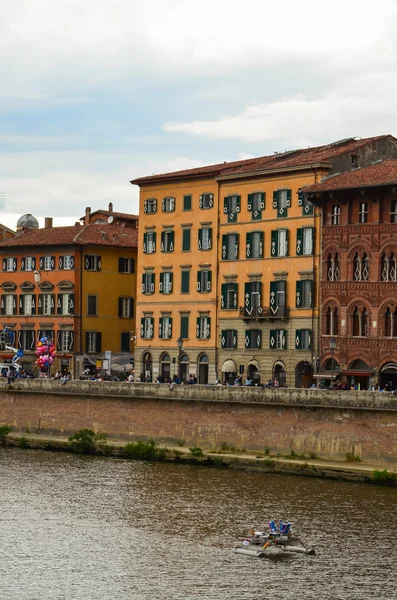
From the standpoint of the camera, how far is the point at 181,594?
50938mm

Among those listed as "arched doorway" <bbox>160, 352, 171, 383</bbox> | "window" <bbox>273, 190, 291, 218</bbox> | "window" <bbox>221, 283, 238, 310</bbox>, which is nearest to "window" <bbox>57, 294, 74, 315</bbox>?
"arched doorway" <bbox>160, 352, 171, 383</bbox>

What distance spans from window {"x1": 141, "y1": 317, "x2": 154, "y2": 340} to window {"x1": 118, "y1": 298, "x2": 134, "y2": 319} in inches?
457

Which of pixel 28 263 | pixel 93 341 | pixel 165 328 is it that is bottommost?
pixel 93 341

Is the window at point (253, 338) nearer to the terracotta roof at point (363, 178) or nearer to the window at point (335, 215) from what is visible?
the window at point (335, 215)

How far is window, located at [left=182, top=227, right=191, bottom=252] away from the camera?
105m

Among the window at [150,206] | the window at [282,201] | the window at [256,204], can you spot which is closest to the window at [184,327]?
the window at [150,206]

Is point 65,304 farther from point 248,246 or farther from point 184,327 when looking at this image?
point 248,246

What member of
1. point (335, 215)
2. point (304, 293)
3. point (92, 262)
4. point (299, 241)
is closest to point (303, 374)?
point (304, 293)

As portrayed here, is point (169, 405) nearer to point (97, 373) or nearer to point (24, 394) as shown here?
point (24, 394)

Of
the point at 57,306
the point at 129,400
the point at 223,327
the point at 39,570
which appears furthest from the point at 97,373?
the point at 39,570

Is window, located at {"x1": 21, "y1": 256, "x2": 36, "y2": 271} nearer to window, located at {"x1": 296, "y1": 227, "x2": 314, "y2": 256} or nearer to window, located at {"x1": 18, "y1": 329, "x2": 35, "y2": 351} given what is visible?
window, located at {"x1": 18, "y1": 329, "x2": 35, "y2": 351}

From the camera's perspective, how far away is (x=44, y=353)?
113 metres

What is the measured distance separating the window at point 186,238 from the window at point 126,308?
16.4 m

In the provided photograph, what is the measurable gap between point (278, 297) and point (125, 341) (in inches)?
1014
